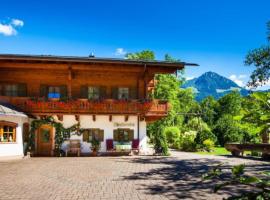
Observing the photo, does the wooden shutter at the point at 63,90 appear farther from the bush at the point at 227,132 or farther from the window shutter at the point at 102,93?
the bush at the point at 227,132

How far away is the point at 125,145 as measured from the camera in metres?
22.9

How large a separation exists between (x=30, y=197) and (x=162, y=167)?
8590 millimetres

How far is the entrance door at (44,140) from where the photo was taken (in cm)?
2312

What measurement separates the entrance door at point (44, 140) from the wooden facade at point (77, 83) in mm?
1710

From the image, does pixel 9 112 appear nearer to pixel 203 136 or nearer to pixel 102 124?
pixel 102 124

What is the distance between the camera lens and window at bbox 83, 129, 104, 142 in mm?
23250

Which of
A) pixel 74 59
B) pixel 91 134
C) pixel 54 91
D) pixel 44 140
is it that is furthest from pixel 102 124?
pixel 74 59

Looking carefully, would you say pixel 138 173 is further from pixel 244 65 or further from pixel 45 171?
pixel 244 65

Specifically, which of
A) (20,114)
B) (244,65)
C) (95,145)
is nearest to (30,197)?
(20,114)

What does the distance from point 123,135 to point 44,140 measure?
608 cm

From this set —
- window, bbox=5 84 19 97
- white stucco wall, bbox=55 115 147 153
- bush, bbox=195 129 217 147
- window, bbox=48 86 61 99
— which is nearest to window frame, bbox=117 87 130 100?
white stucco wall, bbox=55 115 147 153

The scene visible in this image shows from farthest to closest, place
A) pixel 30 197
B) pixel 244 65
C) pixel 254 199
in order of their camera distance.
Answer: pixel 244 65, pixel 30 197, pixel 254 199

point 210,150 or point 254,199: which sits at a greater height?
point 254,199

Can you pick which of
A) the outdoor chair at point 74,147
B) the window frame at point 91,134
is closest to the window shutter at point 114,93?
the window frame at point 91,134
